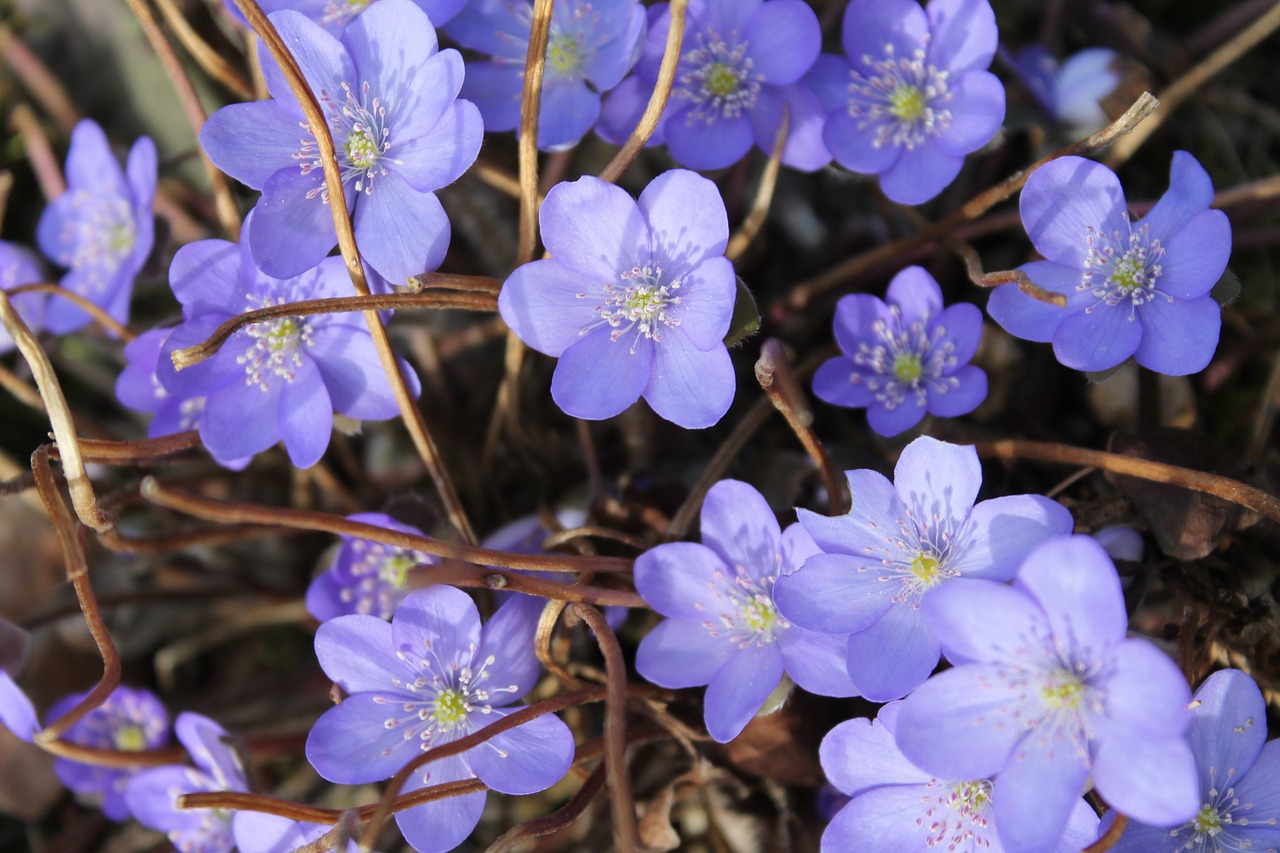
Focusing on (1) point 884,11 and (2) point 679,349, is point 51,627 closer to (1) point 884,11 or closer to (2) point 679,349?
(2) point 679,349

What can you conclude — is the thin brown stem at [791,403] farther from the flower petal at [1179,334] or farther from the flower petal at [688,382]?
the flower petal at [1179,334]

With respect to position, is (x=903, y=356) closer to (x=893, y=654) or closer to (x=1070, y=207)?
(x=1070, y=207)

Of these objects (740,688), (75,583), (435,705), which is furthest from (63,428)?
(740,688)

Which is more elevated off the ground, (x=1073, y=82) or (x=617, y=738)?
(x=1073, y=82)

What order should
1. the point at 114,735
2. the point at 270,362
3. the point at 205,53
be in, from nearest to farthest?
the point at 270,362, the point at 205,53, the point at 114,735

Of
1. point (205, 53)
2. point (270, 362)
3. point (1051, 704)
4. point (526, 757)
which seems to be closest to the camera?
point (1051, 704)

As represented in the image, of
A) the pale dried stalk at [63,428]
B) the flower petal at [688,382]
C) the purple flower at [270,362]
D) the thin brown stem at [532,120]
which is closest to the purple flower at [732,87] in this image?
the thin brown stem at [532,120]

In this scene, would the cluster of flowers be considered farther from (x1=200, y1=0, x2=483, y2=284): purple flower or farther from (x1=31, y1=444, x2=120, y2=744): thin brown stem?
(x1=31, y1=444, x2=120, y2=744): thin brown stem

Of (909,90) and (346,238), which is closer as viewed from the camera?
(346,238)
